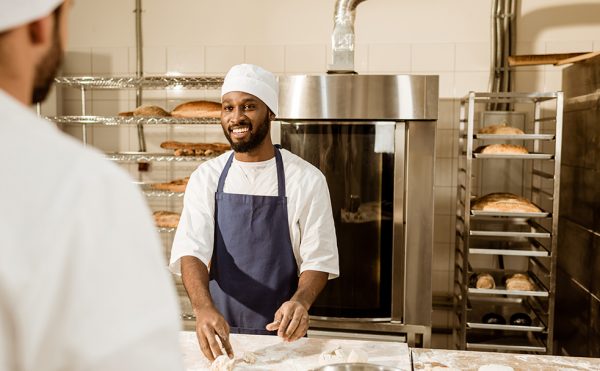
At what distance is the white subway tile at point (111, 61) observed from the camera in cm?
368

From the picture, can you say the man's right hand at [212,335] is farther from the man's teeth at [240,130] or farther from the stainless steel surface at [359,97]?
the stainless steel surface at [359,97]

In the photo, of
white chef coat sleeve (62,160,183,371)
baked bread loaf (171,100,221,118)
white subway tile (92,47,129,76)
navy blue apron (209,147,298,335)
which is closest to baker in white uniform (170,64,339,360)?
navy blue apron (209,147,298,335)

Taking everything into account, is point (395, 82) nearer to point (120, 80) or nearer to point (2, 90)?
point (120, 80)

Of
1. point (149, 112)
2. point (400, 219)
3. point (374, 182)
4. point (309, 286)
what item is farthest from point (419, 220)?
point (149, 112)

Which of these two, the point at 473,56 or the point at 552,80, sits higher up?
the point at 473,56

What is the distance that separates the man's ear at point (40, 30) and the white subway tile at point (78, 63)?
3.47 meters

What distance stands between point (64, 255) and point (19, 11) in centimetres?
20

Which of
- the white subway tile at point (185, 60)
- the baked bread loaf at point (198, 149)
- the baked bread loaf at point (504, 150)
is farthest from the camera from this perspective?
the white subway tile at point (185, 60)

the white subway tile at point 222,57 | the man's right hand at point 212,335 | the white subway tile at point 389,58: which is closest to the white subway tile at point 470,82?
the white subway tile at point 389,58

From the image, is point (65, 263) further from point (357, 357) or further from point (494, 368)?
point (494, 368)

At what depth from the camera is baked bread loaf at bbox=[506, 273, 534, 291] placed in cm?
293

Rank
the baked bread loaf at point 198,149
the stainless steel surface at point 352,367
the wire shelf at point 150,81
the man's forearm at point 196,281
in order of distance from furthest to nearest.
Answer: the baked bread loaf at point 198,149, the wire shelf at point 150,81, the man's forearm at point 196,281, the stainless steel surface at point 352,367

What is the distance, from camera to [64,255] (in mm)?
429

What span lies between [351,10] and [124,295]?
8.86 feet
